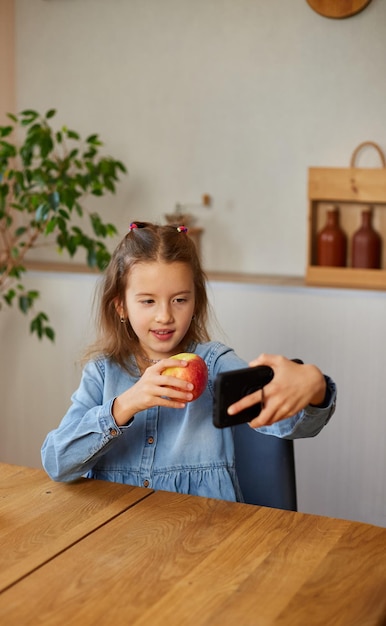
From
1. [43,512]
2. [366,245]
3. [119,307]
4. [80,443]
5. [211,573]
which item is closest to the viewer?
[211,573]

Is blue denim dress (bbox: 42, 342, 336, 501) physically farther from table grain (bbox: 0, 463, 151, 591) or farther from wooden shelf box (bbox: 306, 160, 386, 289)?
wooden shelf box (bbox: 306, 160, 386, 289)

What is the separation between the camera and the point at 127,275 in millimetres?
1840

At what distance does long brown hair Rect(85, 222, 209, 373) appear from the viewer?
5.99 ft

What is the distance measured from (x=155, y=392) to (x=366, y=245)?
161 centimetres

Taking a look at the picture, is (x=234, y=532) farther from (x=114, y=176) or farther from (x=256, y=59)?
(x=256, y=59)

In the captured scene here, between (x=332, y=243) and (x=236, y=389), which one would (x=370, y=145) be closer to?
(x=332, y=243)

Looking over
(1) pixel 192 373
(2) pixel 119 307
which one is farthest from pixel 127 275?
(1) pixel 192 373

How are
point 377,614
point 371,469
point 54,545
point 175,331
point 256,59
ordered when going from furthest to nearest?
point 256,59 < point 371,469 < point 175,331 < point 54,545 < point 377,614

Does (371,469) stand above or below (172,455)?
below

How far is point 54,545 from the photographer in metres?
1.37

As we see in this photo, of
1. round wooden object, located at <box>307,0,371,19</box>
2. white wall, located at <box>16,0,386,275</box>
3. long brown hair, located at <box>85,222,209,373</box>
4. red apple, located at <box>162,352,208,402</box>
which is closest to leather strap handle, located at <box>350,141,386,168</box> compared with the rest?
white wall, located at <box>16,0,386,275</box>

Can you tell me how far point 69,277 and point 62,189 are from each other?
1.39 feet

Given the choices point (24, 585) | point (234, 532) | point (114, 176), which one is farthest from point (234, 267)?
point (24, 585)

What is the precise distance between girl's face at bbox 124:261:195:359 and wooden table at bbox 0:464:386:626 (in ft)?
1.08
